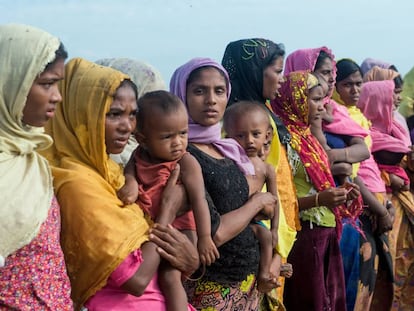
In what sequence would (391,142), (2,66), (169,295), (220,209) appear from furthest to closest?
1. (391,142)
2. (220,209)
3. (169,295)
4. (2,66)

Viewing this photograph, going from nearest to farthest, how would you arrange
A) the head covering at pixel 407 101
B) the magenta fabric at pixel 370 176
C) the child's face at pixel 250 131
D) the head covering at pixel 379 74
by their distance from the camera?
the child's face at pixel 250 131 → the magenta fabric at pixel 370 176 → the head covering at pixel 379 74 → the head covering at pixel 407 101

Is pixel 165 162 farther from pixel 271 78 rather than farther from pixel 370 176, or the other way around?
pixel 370 176

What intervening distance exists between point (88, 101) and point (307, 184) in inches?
92.3

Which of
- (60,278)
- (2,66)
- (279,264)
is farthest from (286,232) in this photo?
(2,66)

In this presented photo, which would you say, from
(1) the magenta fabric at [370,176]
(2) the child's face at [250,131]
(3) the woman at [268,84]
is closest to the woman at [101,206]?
(2) the child's face at [250,131]

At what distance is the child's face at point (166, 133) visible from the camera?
3230mm

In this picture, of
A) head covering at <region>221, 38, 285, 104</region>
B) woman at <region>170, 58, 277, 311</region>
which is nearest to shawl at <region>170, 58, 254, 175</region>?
woman at <region>170, 58, 277, 311</region>

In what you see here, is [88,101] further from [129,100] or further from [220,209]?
[220,209]

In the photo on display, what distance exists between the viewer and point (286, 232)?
169 inches

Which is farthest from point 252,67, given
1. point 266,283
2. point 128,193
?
point 128,193

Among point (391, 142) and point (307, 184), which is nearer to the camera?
point (307, 184)

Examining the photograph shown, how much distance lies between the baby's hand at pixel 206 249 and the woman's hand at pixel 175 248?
0.07 m

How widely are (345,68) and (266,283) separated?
2789 millimetres

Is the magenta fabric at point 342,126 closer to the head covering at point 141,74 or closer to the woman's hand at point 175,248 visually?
the head covering at point 141,74
